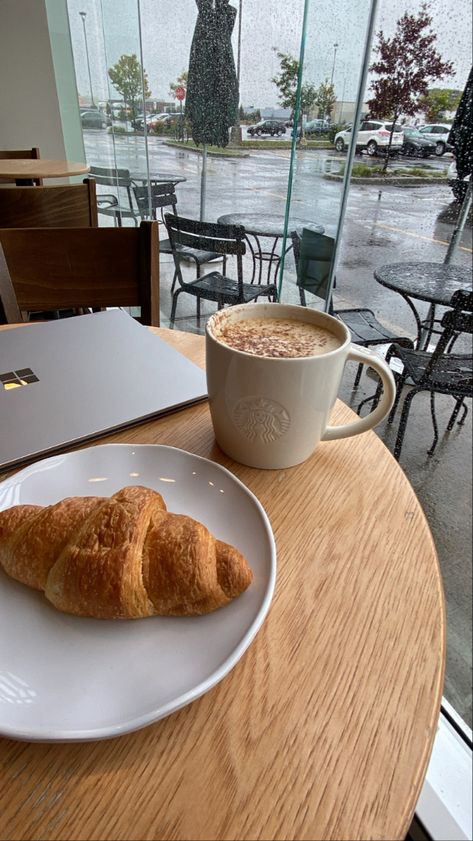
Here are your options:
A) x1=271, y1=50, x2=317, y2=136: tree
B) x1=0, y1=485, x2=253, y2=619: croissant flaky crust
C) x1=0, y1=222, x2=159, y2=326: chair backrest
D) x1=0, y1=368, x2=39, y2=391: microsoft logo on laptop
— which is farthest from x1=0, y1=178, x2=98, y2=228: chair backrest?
x1=0, y1=485, x2=253, y2=619: croissant flaky crust

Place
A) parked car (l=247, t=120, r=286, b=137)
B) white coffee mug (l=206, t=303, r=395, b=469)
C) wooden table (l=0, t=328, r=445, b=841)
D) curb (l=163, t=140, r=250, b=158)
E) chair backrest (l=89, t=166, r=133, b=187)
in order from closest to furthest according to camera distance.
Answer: wooden table (l=0, t=328, r=445, b=841)
white coffee mug (l=206, t=303, r=395, b=469)
parked car (l=247, t=120, r=286, b=137)
curb (l=163, t=140, r=250, b=158)
chair backrest (l=89, t=166, r=133, b=187)

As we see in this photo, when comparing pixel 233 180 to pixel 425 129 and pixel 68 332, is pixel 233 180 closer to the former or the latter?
pixel 425 129

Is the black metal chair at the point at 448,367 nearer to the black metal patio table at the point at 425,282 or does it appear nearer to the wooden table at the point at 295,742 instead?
the black metal patio table at the point at 425,282

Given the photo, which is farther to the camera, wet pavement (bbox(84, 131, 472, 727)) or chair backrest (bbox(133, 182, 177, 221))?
chair backrest (bbox(133, 182, 177, 221))

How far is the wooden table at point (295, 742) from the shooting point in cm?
19

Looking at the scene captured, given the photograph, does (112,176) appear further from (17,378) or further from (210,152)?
(17,378)

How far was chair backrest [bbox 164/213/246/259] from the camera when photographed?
142 centimetres

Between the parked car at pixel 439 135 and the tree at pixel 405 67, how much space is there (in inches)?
1.8

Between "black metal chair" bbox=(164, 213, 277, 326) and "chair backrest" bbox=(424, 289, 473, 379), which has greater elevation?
"chair backrest" bbox=(424, 289, 473, 379)

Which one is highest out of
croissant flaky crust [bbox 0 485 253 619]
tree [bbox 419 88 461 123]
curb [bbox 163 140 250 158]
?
tree [bbox 419 88 461 123]

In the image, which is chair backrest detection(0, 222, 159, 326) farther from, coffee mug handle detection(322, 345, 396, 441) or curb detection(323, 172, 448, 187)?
coffee mug handle detection(322, 345, 396, 441)

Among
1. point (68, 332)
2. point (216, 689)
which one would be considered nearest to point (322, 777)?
point (216, 689)

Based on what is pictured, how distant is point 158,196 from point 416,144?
1.40 meters

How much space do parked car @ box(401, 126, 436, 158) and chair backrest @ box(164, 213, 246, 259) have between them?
27.9 inches
